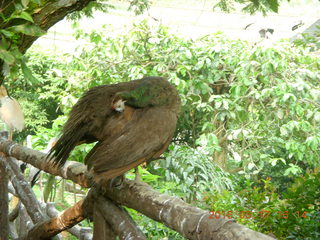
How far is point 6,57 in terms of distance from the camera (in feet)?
3.53

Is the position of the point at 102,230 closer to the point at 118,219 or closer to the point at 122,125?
the point at 118,219

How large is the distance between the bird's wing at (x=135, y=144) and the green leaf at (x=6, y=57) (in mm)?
307

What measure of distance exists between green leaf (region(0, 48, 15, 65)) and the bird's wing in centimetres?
31

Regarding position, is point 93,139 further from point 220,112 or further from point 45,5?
point 220,112

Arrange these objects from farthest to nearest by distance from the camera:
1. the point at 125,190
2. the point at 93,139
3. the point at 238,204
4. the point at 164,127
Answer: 1. the point at 238,204
2. the point at 93,139
3. the point at 164,127
4. the point at 125,190

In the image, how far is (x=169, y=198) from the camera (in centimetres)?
96

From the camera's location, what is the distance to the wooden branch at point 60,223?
1340 millimetres

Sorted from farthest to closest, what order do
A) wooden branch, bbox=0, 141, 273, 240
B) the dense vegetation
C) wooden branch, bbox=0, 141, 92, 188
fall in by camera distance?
the dense vegetation
wooden branch, bbox=0, 141, 92, 188
wooden branch, bbox=0, 141, 273, 240

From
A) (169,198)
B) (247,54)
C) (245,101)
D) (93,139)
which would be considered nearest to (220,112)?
(245,101)

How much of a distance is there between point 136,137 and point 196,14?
363 cm

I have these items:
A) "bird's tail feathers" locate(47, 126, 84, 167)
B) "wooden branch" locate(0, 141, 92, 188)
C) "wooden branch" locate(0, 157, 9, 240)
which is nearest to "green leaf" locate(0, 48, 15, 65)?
"bird's tail feathers" locate(47, 126, 84, 167)

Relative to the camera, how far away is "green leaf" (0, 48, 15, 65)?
1.07 meters

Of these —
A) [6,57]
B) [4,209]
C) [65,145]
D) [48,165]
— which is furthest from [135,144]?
[4,209]

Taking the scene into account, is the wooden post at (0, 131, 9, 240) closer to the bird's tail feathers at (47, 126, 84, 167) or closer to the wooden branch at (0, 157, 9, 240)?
the wooden branch at (0, 157, 9, 240)
